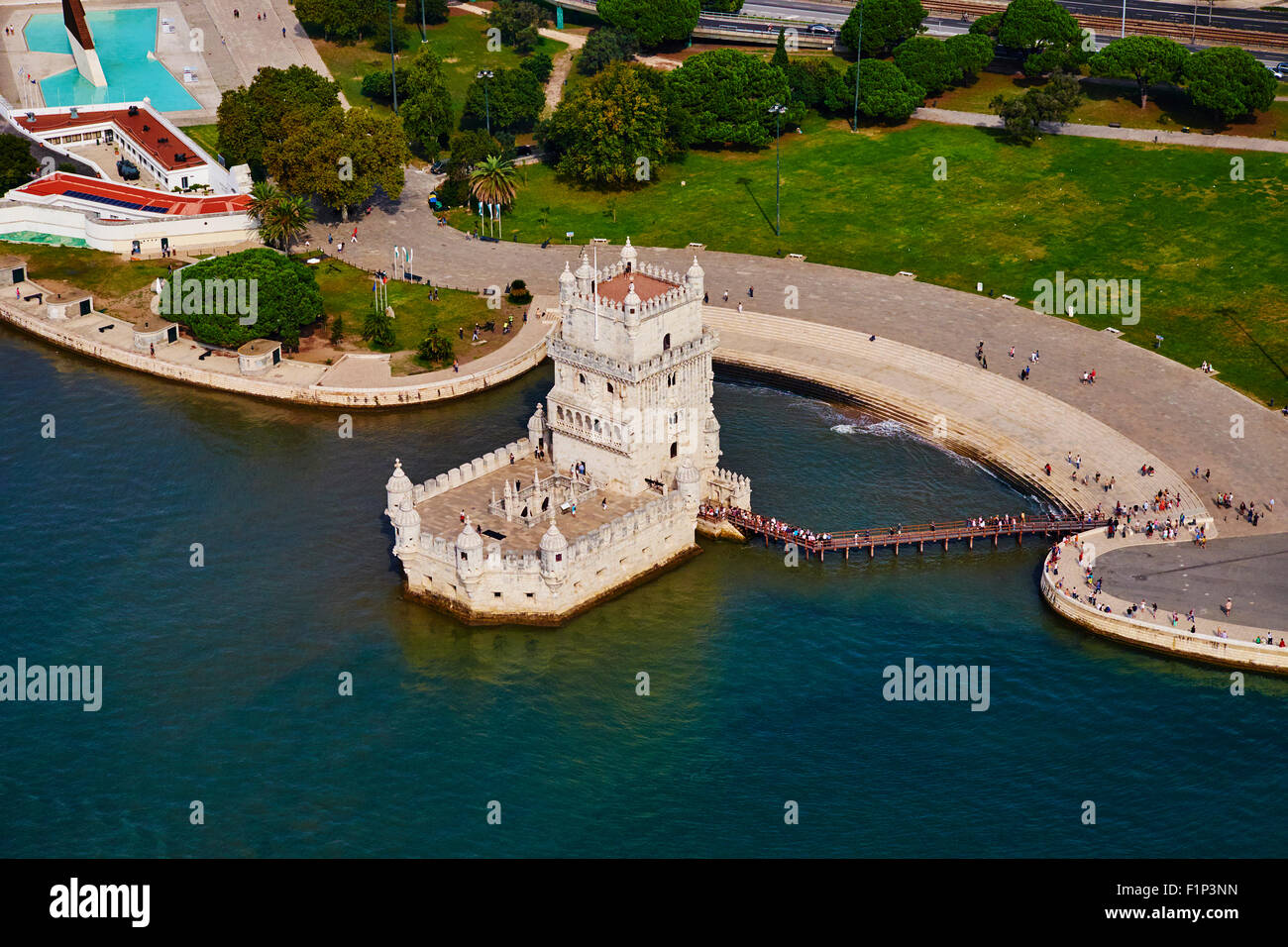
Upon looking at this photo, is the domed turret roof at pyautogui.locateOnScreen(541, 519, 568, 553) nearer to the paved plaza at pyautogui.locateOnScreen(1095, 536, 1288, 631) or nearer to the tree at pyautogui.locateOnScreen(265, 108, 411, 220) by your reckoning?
the paved plaza at pyautogui.locateOnScreen(1095, 536, 1288, 631)

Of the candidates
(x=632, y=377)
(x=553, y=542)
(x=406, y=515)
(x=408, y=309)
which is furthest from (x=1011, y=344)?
(x=406, y=515)

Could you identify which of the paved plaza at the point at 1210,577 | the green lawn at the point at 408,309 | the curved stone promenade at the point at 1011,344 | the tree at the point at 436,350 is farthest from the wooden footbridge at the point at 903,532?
the green lawn at the point at 408,309

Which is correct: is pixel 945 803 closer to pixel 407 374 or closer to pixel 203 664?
pixel 203 664

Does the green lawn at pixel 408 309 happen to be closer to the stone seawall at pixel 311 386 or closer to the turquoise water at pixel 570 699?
the stone seawall at pixel 311 386

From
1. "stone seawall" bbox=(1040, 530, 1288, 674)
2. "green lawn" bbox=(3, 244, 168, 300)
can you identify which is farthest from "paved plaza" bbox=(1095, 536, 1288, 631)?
"green lawn" bbox=(3, 244, 168, 300)

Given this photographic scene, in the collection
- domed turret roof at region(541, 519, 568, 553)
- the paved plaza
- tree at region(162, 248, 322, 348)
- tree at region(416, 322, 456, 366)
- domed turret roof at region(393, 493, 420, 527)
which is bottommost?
the paved plaza

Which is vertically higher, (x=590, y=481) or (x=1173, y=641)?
(x=590, y=481)

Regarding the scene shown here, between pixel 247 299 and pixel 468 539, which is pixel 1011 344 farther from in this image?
pixel 247 299
